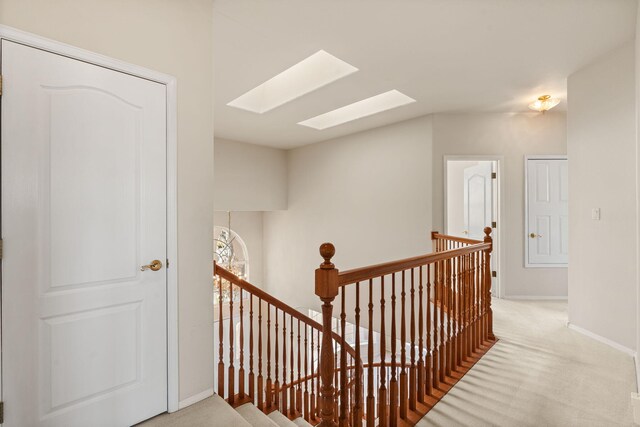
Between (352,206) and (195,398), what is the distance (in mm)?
4230

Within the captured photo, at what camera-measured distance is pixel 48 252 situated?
1.49m

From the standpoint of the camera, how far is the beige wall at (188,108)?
5.51ft

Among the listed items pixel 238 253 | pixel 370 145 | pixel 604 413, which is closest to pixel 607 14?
pixel 604 413

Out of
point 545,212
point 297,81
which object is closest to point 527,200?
point 545,212

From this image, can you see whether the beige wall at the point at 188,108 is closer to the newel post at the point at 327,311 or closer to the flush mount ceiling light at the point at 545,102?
the newel post at the point at 327,311

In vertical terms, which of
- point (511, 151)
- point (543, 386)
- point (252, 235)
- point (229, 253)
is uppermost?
point (511, 151)

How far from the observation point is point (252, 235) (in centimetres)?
770

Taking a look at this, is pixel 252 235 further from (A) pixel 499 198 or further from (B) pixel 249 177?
(A) pixel 499 198

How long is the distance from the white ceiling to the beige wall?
0.47m

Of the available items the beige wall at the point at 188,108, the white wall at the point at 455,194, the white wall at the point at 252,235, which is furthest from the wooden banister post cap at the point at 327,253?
the white wall at the point at 252,235

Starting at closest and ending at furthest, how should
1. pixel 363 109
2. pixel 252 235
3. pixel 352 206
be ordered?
pixel 363 109 → pixel 352 206 → pixel 252 235

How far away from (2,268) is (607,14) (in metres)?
4.00

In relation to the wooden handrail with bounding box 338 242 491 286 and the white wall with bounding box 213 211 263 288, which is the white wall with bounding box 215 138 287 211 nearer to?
the white wall with bounding box 213 211 263 288

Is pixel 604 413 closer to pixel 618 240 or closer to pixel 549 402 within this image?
pixel 549 402
